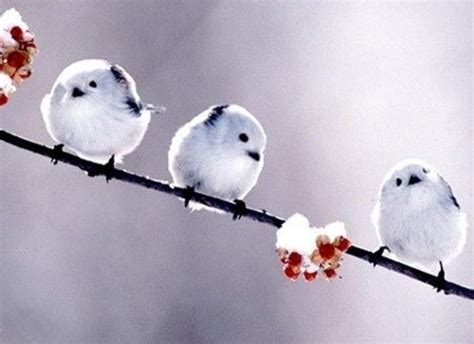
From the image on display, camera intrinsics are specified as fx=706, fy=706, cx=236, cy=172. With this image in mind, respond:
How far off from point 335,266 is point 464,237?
926mm

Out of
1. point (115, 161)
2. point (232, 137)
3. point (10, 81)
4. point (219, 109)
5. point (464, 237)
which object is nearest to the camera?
point (10, 81)

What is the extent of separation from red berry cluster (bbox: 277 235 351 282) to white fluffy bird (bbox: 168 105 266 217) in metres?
0.51

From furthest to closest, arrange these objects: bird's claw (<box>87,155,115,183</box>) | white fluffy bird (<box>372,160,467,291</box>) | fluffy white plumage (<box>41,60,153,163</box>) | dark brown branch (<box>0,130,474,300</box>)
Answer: white fluffy bird (<box>372,160,467,291</box>)
fluffy white plumage (<box>41,60,153,163</box>)
bird's claw (<box>87,155,115,183</box>)
dark brown branch (<box>0,130,474,300</box>)

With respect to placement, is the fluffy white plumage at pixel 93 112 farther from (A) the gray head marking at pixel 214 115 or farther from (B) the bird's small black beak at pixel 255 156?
(B) the bird's small black beak at pixel 255 156

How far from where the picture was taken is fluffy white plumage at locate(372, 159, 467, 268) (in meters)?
1.88

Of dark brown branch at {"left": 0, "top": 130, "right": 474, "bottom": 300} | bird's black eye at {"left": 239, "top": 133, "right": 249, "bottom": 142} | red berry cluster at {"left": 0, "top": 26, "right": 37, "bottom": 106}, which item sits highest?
bird's black eye at {"left": 239, "top": 133, "right": 249, "bottom": 142}

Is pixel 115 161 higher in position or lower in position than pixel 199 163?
lower

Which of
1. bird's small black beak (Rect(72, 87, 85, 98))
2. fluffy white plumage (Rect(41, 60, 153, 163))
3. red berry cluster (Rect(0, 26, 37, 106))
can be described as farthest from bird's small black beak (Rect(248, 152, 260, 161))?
red berry cluster (Rect(0, 26, 37, 106))

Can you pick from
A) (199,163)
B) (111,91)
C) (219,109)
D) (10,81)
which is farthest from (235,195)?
(10,81)

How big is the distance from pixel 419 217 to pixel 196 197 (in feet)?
2.71

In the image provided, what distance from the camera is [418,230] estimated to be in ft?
6.18

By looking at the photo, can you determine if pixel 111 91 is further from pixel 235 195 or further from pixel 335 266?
pixel 335 266

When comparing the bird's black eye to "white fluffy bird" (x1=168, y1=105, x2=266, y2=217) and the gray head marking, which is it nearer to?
"white fluffy bird" (x1=168, y1=105, x2=266, y2=217)

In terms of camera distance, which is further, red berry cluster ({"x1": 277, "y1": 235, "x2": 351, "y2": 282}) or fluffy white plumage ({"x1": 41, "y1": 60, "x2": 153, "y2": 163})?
fluffy white plumage ({"x1": 41, "y1": 60, "x2": 153, "y2": 163})
